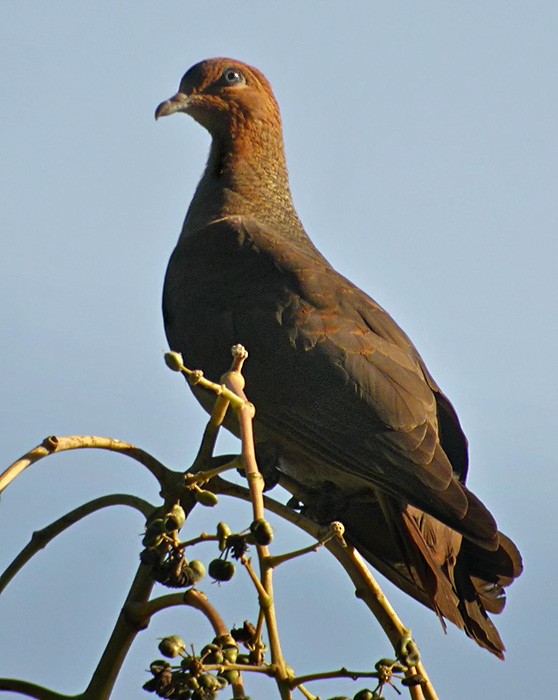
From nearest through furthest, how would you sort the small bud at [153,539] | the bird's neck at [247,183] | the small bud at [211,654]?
the small bud at [211,654]
the small bud at [153,539]
the bird's neck at [247,183]

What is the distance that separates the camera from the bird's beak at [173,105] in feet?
17.6

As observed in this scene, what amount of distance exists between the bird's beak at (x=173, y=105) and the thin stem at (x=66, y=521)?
3295mm

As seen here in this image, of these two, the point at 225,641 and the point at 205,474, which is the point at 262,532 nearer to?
the point at 225,641

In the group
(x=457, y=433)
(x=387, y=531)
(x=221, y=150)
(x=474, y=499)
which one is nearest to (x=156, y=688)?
(x=474, y=499)

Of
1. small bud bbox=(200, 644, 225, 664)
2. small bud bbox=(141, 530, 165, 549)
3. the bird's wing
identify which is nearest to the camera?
small bud bbox=(200, 644, 225, 664)

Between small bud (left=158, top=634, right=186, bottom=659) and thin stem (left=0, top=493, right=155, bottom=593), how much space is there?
0.27 m

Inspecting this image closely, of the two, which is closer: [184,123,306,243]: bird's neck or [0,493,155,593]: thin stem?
[0,493,155,593]: thin stem

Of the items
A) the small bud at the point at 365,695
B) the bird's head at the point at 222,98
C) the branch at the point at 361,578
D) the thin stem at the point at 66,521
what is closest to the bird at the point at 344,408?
the bird's head at the point at 222,98

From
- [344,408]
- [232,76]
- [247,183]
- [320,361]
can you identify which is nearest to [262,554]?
[344,408]

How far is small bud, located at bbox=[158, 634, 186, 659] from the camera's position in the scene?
2.00m

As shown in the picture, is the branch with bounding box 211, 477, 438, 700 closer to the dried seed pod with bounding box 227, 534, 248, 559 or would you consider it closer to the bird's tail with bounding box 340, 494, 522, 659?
the dried seed pod with bounding box 227, 534, 248, 559

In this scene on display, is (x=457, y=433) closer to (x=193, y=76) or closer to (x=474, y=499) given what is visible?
(x=474, y=499)

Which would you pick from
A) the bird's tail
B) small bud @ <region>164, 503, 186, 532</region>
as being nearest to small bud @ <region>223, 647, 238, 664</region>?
small bud @ <region>164, 503, 186, 532</region>

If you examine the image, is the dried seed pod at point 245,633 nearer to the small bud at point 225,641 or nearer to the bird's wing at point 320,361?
the small bud at point 225,641
